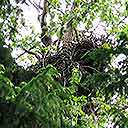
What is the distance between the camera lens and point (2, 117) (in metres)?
3.06

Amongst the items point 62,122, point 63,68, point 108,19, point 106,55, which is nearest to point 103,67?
point 63,68

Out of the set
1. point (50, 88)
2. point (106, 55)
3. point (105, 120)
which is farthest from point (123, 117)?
point (105, 120)

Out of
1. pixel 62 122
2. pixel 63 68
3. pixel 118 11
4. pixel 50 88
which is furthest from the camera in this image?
pixel 118 11

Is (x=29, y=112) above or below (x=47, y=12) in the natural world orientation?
below

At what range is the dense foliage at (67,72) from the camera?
3119 mm

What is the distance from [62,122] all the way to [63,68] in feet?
6.83

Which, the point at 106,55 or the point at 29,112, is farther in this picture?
the point at 106,55

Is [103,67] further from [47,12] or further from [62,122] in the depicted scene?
[47,12]

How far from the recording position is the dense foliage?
3.12m

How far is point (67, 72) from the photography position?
5422mm

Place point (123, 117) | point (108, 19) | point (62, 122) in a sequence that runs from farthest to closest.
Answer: point (108, 19)
point (123, 117)
point (62, 122)

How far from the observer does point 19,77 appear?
15.9ft

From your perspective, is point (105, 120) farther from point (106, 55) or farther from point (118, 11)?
point (118, 11)

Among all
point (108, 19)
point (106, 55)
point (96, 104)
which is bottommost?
point (106, 55)
